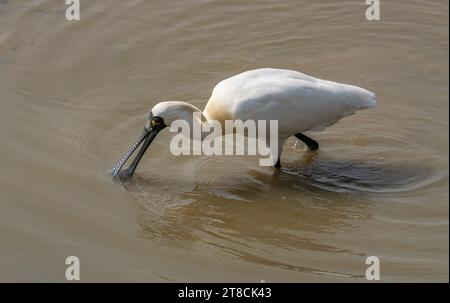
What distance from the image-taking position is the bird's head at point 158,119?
779 cm

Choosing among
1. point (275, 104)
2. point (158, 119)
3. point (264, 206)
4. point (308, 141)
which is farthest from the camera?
point (308, 141)

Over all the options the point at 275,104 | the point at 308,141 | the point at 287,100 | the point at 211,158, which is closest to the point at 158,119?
the point at 211,158

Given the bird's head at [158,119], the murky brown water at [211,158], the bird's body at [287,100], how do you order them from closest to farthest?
the murky brown water at [211,158] < the bird's body at [287,100] < the bird's head at [158,119]

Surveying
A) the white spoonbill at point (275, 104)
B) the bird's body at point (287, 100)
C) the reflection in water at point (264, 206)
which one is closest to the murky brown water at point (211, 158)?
the reflection in water at point (264, 206)

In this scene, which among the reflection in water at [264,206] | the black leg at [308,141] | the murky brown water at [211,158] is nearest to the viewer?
the murky brown water at [211,158]

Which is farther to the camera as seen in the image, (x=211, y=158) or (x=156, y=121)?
(x=211, y=158)

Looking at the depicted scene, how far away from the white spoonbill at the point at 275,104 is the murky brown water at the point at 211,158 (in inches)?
14.9

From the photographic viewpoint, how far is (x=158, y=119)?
25.7 feet

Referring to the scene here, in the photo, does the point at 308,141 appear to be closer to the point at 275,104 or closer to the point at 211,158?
the point at 275,104

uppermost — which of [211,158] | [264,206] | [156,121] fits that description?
[156,121]

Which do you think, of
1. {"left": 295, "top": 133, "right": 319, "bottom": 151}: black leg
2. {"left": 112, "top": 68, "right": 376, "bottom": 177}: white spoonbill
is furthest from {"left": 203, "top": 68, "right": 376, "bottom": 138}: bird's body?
{"left": 295, "top": 133, "right": 319, "bottom": 151}: black leg

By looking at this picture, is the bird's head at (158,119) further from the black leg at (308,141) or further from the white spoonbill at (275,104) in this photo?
the black leg at (308,141)

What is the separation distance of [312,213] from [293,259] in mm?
869

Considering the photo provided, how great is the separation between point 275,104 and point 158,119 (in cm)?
108
